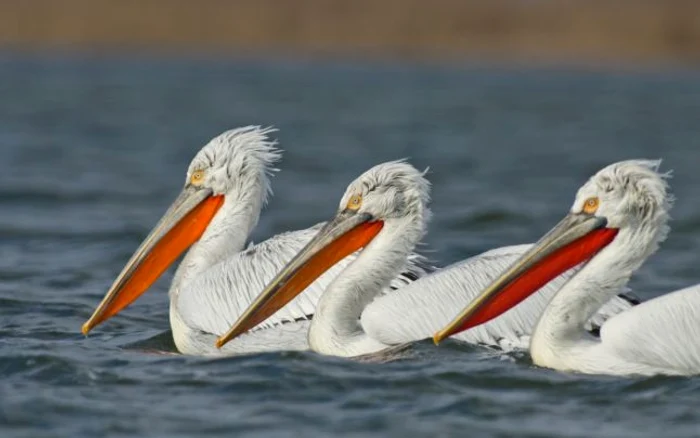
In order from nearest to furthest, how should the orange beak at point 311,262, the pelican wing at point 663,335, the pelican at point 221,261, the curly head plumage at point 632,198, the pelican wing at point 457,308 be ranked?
the pelican wing at point 663,335, the curly head plumage at point 632,198, the pelican wing at point 457,308, the orange beak at point 311,262, the pelican at point 221,261

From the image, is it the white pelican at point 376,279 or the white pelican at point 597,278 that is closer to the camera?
the white pelican at point 597,278

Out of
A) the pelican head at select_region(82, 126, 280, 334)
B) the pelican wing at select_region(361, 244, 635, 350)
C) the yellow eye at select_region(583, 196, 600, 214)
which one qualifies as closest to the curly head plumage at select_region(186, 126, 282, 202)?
the pelican head at select_region(82, 126, 280, 334)

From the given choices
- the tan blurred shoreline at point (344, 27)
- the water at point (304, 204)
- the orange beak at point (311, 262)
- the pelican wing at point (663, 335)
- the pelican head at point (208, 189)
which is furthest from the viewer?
the tan blurred shoreline at point (344, 27)

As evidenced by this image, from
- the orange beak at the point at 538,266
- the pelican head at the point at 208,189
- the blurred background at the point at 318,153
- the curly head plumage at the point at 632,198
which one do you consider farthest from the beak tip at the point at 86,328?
the curly head plumage at the point at 632,198

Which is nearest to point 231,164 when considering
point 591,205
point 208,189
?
point 208,189

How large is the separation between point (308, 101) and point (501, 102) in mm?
2916

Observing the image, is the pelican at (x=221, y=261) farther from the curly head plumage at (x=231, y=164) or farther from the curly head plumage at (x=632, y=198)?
the curly head plumage at (x=632, y=198)

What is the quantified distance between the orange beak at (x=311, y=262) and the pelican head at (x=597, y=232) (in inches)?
29.3

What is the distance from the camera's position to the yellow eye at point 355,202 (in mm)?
6652

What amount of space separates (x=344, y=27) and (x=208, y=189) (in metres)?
23.2

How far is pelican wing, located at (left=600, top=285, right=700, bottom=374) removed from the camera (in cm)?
587

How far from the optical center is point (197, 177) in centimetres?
740

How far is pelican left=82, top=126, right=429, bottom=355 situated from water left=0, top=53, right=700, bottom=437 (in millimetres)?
263

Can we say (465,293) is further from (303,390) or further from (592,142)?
(592,142)
